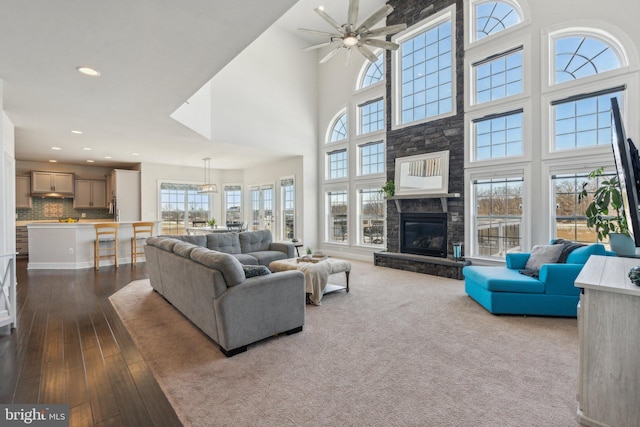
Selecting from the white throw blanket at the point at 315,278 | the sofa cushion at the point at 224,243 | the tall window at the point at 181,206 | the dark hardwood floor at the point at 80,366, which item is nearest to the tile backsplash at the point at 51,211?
the tall window at the point at 181,206

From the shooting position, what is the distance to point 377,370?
2.42 metres

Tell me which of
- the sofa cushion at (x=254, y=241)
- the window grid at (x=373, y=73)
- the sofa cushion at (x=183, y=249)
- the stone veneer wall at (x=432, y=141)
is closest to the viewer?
the sofa cushion at (x=183, y=249)

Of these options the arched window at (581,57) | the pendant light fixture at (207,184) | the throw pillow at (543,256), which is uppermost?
the arched window at (581,57)

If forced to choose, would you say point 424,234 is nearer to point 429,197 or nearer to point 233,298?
point 429,197

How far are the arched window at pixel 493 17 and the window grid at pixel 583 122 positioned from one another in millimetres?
1806

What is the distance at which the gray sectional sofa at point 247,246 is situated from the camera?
17.9ft

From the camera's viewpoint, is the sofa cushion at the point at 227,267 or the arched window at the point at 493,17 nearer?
the sofa cushion at the point at 227,267

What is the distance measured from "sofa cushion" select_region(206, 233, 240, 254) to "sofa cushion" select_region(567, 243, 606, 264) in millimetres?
5173

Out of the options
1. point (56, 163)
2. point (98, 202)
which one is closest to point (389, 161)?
point (98, 202)

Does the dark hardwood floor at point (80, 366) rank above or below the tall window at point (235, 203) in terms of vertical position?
below

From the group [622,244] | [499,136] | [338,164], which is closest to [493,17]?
[499,136]

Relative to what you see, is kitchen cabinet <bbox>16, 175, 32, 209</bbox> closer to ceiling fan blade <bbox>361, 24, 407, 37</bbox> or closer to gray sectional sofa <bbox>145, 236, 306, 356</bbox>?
gray sectional sofa <bbox>145, 236, 306, 356</bbox>

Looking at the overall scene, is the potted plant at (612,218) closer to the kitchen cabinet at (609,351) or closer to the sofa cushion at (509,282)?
the sofa cushion at (509,282)

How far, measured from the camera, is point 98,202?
391 inches
